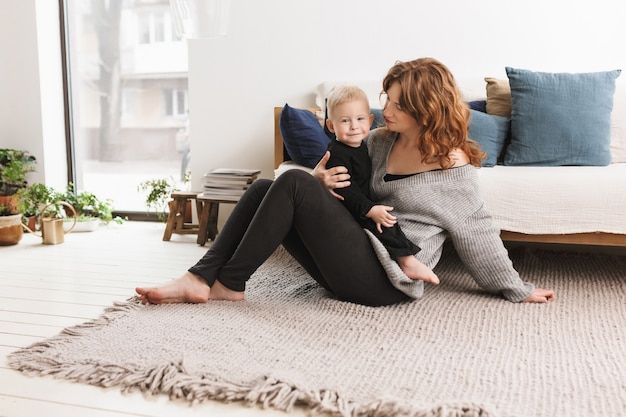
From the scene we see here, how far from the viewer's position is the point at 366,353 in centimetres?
159

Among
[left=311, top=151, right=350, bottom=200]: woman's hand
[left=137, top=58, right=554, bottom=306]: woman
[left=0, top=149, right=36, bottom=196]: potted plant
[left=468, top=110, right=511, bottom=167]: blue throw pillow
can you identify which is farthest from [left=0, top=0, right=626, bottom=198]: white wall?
[left=311, top=151, right=350, bottom=200]: woman's hand

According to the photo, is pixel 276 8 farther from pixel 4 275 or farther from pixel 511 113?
pixel 4 275

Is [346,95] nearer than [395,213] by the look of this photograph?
Yes

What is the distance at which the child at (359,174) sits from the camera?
1.84 meters

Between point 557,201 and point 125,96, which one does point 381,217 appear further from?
point 125,96

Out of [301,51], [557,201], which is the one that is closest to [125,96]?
[301,51]

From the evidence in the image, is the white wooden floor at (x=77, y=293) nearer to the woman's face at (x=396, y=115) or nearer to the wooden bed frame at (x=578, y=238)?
the woman's face at (x=396, y=115)

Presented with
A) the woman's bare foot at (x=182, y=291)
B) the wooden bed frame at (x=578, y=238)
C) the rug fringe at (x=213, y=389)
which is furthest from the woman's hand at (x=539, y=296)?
the woman's bare foot at (x=182, y=291)

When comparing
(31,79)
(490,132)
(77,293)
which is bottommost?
(77,293)

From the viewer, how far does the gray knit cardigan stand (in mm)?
1895

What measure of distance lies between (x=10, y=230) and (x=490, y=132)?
95.4 inches

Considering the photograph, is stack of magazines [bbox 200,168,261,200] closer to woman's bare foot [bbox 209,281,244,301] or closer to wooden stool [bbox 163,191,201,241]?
wooden stool [bbox 163,191,201,241]

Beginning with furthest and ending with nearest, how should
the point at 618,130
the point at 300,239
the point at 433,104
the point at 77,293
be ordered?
the point at 618,130, the point at 77,293, the point at 300,239, the point at 433,104

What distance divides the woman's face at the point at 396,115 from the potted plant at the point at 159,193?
2094mm
